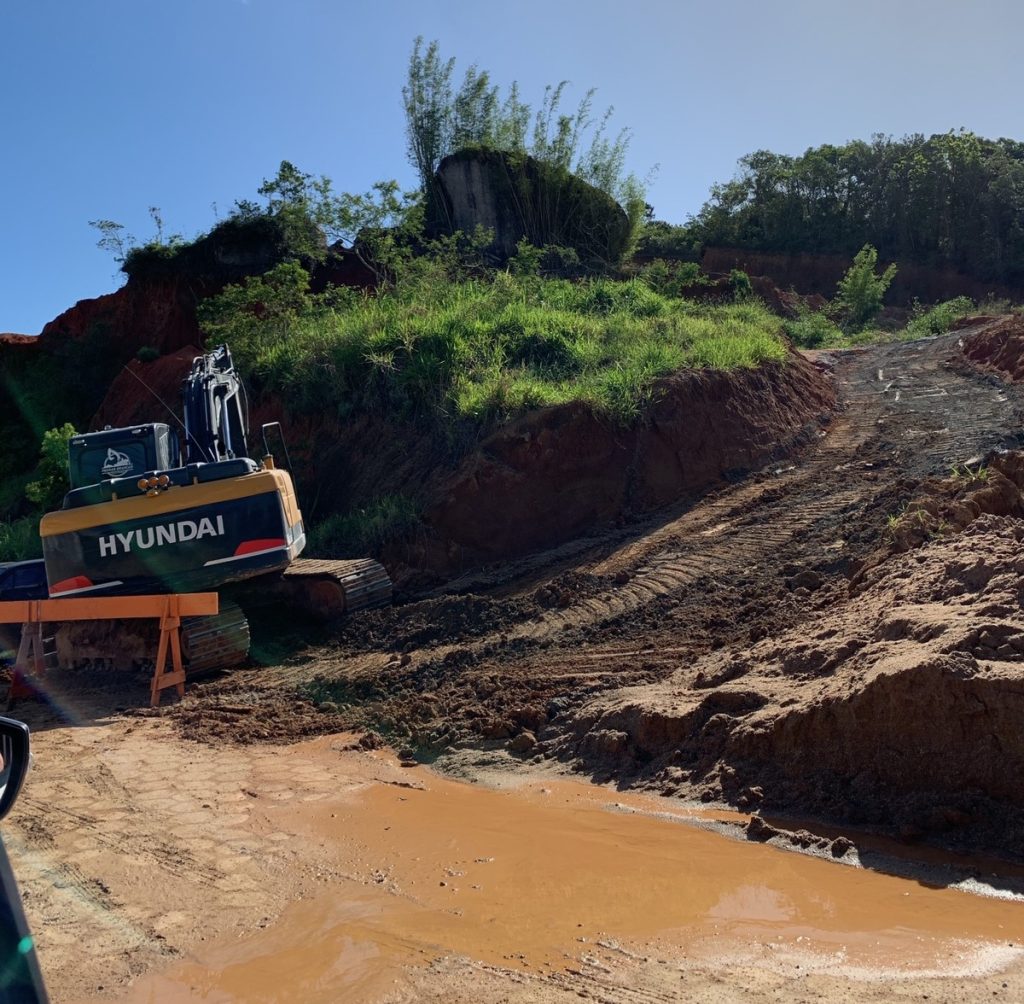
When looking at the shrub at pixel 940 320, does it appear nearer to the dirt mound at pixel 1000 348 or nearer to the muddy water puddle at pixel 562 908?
the dirt mound at pixel 1000 348

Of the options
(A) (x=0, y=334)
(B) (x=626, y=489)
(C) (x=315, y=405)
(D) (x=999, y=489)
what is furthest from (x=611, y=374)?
(A) (x=0, y=334)

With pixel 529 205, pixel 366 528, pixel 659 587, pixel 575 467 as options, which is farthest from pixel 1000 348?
pixel 529 205

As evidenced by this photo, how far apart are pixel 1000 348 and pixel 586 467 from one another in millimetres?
7783

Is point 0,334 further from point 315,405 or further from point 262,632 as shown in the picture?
point 262,632

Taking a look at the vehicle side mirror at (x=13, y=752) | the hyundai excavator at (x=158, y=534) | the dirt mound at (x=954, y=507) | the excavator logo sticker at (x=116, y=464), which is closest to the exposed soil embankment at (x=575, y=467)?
the hyundai excavator at (x=158, y=534)

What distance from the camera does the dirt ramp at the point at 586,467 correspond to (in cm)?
1238

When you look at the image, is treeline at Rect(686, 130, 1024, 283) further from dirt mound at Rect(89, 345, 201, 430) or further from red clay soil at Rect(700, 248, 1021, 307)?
dirt mound at Rect(89, 345, 201, 430)

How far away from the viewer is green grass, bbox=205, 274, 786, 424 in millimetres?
13570

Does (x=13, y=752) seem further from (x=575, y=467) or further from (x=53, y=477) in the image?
(x=53, y=477)

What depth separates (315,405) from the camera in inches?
630

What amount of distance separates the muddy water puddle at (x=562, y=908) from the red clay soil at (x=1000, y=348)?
11.9 metres

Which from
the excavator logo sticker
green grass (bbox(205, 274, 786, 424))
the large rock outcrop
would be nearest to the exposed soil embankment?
green grass (bbox(205, 274, 786, 424))

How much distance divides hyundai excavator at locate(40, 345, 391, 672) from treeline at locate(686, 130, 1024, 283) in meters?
30.4

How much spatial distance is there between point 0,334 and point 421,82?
1509 centimetres
